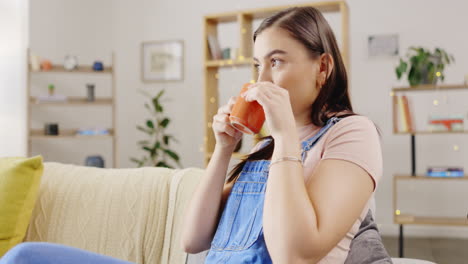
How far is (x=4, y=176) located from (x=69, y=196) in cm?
23

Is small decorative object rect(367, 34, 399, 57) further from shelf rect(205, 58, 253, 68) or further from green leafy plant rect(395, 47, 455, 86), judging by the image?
shelf rect(205, 58, 253, 68)

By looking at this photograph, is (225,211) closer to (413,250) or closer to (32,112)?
(413,250)

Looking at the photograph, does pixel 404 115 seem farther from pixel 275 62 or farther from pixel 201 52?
pixel 275 62

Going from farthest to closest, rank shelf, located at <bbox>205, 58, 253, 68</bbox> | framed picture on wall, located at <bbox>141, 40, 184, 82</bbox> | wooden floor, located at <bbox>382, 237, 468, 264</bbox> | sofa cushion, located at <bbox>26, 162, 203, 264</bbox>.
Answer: framed picture on wall, located at <bbox>141, 40, 184, 82</bbox>
shelf, located at <bbox>205, 58, 253, 68</bbox>
wooden floor, located at <bbox>382, 237, 468, 264</bbox>
sofa cushion, located at <bbox>26, 162, 203, 264</bbox>

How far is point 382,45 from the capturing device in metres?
5.10

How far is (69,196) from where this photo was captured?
6.05 feet

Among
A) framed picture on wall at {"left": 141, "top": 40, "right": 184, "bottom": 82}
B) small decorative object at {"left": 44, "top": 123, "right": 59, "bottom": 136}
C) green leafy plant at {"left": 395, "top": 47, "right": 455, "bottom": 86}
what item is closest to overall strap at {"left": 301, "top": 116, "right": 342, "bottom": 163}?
green leafy plant at {"left": 395, "top": 47, "right": 455, "bottom": 86}

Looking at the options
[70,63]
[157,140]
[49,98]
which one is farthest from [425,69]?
[49,98]

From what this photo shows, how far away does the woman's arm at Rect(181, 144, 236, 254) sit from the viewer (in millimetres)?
1232

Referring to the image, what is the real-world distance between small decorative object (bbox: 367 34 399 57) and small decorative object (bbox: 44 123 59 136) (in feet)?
10.1

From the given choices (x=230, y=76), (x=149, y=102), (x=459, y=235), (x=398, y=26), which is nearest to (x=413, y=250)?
(x=459, y=235)

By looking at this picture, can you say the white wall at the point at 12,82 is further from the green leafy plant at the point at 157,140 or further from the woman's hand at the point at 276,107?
the woman's hand at the point at 276,107

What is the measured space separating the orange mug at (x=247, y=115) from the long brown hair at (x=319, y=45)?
0.14 meters

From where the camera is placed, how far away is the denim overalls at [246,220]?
1060 mm
